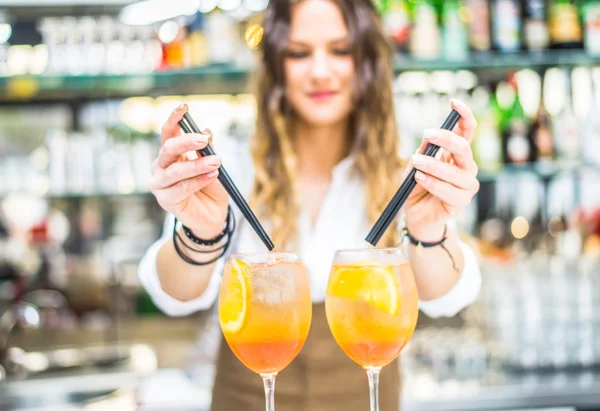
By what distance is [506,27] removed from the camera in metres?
3.35

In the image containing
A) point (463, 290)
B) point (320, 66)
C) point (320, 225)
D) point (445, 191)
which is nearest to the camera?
point (445, 191)

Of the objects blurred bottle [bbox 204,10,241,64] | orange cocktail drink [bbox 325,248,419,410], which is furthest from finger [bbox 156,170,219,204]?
blurred bottle [bbox 204,10,241,64]

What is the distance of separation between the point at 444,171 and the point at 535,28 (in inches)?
97.9

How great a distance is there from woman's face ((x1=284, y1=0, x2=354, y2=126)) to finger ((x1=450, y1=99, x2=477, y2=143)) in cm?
64

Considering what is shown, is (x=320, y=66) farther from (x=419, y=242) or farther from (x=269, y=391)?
(x=269, y=391)

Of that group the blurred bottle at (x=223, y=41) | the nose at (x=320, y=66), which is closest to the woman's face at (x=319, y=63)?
the nose at (x=320, y=66)

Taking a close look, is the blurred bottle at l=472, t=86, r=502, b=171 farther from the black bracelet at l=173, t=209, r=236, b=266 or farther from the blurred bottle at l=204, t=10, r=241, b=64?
the black bracelet at l=173, t=209, r=236, b=266

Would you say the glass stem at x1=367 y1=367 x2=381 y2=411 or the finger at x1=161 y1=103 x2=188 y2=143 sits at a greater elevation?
the finger at x1=161 y1=103 x2=188 y2=143

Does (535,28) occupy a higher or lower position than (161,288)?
higher

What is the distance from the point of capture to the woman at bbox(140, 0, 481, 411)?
1675mm

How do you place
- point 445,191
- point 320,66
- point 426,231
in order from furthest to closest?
point 320,66 < point 426,231 < point 445,191

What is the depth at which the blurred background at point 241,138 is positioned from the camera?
291 cm

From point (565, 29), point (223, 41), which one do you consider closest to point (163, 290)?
point (223, 41)

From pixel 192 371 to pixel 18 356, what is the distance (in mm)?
705
